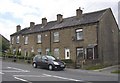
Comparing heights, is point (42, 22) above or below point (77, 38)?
above

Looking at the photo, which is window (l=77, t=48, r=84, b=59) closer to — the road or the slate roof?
the slate roof

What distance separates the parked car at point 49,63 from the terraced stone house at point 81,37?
17.6 feet

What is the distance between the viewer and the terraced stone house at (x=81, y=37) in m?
36.1

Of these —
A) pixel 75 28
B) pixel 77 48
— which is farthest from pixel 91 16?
pixel 77 48

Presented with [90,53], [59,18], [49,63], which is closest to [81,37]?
[90,53]

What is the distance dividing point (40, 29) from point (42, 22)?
2.32 meters

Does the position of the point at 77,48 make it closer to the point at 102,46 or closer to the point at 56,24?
the point at 102,46

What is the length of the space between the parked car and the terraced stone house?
5.37 meters

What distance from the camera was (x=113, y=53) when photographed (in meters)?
39.2

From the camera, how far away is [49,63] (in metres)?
27.5

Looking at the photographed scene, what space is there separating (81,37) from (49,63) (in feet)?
39.6

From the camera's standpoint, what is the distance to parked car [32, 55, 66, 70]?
2697 cm

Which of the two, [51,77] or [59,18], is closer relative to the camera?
[51,77]

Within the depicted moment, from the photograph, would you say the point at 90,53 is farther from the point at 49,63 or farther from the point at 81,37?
the point at 49,63
